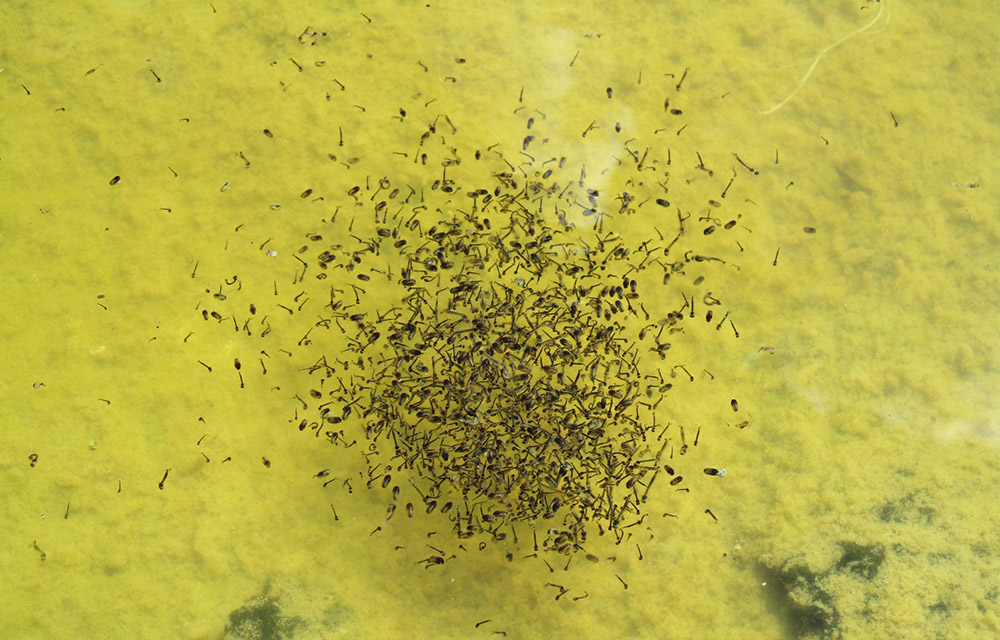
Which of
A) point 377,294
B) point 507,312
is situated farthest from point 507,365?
point 377,294

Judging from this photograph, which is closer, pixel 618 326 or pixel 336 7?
pixel 618 326

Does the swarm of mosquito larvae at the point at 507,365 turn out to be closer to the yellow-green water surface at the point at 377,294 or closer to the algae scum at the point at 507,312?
the algae scum at the point at 507,312

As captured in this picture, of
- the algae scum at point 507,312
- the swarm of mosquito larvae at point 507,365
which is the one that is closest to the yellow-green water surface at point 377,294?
the algae scum at point 507,312

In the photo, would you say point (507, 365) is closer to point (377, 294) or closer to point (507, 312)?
point (507, 312)

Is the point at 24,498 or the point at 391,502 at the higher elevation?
the point at 391,502

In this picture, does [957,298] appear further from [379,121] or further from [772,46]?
[379,121]

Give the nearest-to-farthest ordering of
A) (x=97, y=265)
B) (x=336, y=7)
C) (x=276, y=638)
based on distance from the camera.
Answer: (x=276, y=638)
(x=97, y=265)
(x=336, y=7)

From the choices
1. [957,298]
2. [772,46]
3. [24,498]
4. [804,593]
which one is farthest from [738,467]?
[24,498]

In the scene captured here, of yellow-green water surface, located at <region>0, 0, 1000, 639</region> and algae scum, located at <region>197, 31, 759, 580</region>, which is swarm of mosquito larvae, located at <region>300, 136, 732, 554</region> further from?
yellow-green water surface, located at <region>0, 0, 1000, 639</region>
